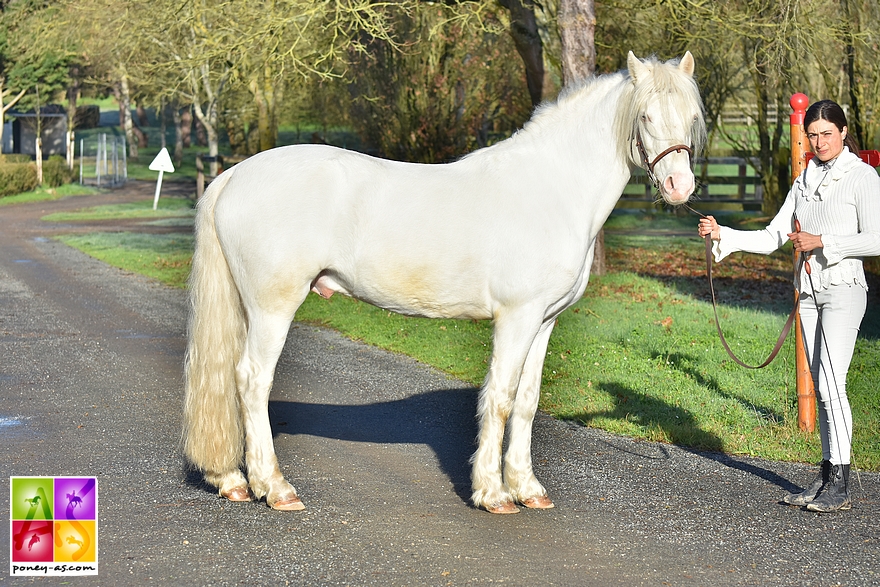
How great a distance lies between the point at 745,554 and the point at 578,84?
2645 millimetres

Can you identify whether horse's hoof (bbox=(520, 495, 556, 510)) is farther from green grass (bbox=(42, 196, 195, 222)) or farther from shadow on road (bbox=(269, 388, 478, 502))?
green grass (bbox=(42, 196, 195, 222))

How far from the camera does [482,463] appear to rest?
5320 mm

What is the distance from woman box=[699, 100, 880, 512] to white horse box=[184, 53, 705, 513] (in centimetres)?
82

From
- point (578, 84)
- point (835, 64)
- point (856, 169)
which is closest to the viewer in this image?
point (856, 169)

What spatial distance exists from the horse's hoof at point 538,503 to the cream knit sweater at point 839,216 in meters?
1.64

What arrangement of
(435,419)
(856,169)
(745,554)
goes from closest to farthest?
(745,554) → (856,169) → (435,419)

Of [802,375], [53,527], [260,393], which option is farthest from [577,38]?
[53,527]

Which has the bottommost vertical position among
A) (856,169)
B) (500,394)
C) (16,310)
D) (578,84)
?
(16,310)

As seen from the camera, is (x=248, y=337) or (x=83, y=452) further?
(x=83, y=452)

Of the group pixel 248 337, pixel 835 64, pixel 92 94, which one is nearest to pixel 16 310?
pixel 248 337

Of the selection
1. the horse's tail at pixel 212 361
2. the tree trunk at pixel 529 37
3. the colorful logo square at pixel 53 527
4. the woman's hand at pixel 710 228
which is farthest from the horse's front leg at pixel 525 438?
the tree trunk at pixel 529 37

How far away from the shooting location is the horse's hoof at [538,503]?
538 cm

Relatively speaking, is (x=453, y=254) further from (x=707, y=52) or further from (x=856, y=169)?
(x=707, y=52)

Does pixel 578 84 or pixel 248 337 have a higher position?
pixel 578 84
